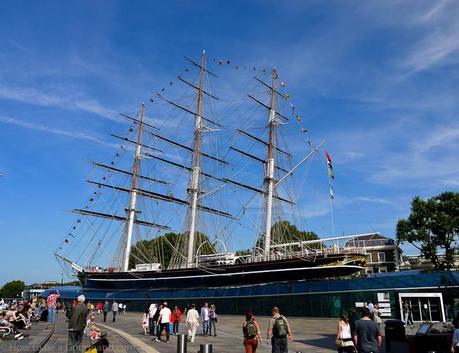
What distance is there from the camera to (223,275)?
4491cm

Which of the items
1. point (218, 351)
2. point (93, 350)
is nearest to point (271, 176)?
point (218, 351)

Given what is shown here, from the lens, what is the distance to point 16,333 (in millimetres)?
13773

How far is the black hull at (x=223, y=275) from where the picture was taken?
37.8 meters

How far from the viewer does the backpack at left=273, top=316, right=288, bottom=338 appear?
9.10 m

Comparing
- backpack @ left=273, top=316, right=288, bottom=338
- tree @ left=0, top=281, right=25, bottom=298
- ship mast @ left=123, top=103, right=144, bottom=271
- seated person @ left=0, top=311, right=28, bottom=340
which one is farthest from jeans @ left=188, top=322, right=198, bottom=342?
tree @ left=0, top=281, right=25, bottom=298

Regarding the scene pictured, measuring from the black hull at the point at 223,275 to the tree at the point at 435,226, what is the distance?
1455 centimetres

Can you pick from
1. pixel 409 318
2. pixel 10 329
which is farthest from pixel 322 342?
pixel 10 329

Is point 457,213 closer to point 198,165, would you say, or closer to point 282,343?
point 198,165

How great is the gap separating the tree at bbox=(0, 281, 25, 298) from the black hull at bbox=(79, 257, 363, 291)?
108 metres

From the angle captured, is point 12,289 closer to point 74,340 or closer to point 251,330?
point 74,340

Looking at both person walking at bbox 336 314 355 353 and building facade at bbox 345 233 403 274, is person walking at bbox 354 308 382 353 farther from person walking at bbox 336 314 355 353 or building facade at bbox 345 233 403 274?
building facade at bbox 345 233 403 274

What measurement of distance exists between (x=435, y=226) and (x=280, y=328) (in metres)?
44.6

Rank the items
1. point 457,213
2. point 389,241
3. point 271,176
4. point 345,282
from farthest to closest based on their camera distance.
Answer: point 389,241
point 271,176
point 457,213
point 345,282

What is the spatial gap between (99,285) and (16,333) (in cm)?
4659
